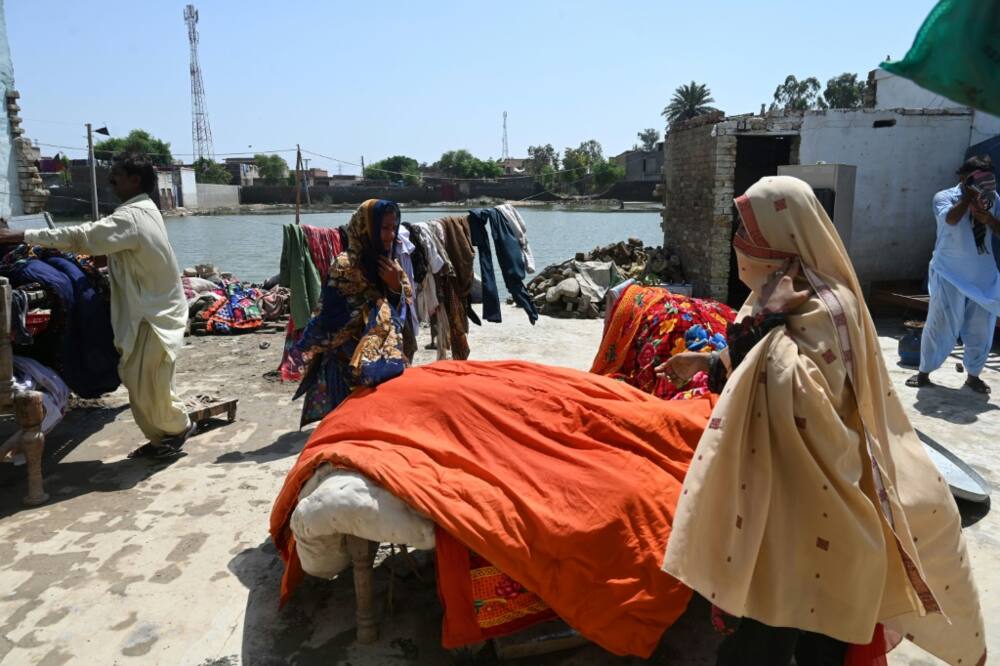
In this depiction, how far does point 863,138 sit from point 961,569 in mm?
8902

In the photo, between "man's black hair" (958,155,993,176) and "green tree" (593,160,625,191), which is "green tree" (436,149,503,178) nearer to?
"green tree" (593,160,625,191)

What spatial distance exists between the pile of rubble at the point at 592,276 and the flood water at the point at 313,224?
3.50m

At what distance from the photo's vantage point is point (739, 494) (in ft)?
5.98

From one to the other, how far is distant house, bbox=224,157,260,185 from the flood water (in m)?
14.5

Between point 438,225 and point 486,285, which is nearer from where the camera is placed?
point 438,225

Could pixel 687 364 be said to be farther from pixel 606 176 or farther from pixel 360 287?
pixel 606 176

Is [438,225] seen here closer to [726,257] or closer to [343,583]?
[343,583]

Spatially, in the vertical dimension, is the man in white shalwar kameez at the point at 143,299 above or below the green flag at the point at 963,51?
below

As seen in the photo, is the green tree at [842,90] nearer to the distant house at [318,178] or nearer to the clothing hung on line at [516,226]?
the distant house at [318,178]

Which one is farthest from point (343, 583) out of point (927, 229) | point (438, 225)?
point (927, 229)

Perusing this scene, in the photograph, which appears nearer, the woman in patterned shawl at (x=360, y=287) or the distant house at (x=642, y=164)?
the woman in patterned shawl at (x=360, y=287)

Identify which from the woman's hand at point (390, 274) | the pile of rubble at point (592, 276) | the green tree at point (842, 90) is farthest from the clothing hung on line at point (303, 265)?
the green tree at point (842, 90)

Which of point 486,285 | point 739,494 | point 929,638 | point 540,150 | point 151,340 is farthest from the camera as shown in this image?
point 540,150

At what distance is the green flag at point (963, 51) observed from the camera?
4.13ft
